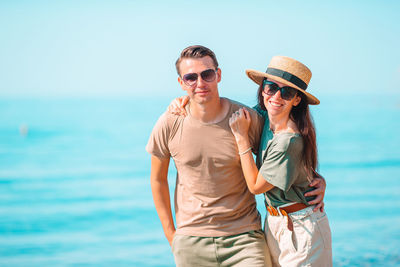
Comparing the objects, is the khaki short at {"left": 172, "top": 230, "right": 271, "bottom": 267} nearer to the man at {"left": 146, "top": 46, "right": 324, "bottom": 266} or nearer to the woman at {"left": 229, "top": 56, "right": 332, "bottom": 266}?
the man at {"left": 146, "top": 46, "right": 324, "bottom": 266}

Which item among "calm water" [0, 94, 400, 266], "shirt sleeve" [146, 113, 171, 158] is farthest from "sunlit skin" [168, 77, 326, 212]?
"calm water" [0, 94, 400, 266]

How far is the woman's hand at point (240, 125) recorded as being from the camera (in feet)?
11.3

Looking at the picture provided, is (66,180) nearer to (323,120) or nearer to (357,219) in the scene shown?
(357,219)

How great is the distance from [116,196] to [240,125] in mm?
14513

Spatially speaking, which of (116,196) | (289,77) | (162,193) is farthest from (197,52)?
(116,196)

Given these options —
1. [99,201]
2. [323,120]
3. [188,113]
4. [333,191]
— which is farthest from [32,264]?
[323,120]

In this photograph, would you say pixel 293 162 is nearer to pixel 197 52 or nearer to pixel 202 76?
pixel 202 76

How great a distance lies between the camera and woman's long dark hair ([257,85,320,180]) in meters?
3.39

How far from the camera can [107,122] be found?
133 feet

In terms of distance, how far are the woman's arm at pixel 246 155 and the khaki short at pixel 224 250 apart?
1.28 feet

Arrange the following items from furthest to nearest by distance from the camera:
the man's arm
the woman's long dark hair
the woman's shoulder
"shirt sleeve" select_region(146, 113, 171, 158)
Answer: the man's arm < "shirt sleeve" select_region(146, 113, 171, 158) < the woman's long dark hair < the woman's shoulder

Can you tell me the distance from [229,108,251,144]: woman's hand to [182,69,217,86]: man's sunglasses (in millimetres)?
300

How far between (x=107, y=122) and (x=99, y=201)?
24.2 m

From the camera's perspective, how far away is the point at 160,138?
3.66 meters
